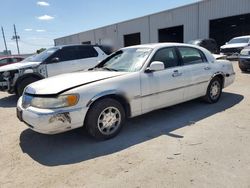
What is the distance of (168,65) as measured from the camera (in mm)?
5141

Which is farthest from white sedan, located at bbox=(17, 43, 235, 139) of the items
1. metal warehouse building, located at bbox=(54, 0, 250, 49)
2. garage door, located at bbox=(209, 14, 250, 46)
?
garage door, located at bbox=(209, 14, 250, 46)

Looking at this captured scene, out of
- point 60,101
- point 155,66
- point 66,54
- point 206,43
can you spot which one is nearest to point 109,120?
point 60,101

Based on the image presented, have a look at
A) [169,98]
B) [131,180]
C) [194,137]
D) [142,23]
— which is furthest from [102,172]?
[142,23]

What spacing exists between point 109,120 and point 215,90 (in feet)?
10.7

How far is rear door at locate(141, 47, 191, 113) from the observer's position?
15.4 feet

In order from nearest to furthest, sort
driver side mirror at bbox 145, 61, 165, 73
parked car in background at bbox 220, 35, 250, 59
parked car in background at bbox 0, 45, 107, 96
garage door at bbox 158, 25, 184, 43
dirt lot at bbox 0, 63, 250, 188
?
dirt lot at bbox 0, 63, 250, 188
driver side mirror at bbox 145, 61, 165, 73
parked car in background at bbox 0, 45, 107, 96
parked car in background at bbox 220, 35, 250, 59
garage door at bbox 158, 25, 184, 43

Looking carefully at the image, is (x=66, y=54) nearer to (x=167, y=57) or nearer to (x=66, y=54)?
(x=66, y=54)

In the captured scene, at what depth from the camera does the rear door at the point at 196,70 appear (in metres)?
5.47

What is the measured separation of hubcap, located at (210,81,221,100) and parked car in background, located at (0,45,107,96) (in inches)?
190

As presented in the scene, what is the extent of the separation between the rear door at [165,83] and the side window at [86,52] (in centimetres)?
477

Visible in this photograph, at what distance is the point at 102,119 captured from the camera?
420cm

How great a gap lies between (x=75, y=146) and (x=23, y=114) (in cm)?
102

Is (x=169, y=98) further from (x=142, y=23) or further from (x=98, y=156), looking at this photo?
(x=142, y=23)

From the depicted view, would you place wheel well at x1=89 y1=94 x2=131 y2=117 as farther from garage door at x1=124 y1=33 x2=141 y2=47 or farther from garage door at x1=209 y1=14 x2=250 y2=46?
garage door at x1=124 y1=33 x2=141 y2=47
